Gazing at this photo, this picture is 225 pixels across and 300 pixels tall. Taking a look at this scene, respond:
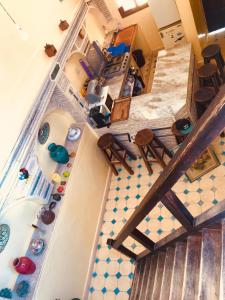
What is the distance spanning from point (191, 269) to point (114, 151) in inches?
120

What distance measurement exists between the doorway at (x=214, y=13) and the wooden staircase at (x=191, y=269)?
4.95 meters

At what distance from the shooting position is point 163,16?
5.61 metres

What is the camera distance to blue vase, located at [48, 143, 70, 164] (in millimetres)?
4488

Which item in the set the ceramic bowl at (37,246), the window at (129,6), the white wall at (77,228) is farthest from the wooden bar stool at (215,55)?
the ceramic bowl at (37,246)

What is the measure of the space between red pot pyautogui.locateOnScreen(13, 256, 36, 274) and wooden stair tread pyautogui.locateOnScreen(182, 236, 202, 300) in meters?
2.18

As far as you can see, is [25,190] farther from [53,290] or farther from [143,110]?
[143,110]

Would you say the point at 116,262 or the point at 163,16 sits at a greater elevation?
the point at 163,16

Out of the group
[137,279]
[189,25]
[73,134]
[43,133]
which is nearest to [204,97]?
[189,25]

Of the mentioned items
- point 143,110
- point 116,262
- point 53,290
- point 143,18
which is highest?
point 143,18

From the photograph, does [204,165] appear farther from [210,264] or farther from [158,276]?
[210,264]

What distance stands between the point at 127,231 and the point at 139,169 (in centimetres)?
282

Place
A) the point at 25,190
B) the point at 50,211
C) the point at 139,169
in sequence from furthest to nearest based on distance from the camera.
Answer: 1. the point at 139,169
2. the point at 50,211
3. the point at 25,190

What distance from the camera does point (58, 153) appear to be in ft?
14.7


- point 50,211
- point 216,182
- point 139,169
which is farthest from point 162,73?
point 50,211
